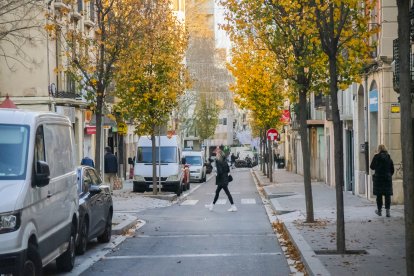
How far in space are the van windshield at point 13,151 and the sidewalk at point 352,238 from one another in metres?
4.13

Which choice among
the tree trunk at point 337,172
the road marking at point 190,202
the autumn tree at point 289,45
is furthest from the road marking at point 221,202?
the tree trunk at point 337,172

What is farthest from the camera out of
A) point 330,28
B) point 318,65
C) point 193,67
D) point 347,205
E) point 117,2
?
point 193,67

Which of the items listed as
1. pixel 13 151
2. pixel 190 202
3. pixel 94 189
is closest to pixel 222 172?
pixel 190 202

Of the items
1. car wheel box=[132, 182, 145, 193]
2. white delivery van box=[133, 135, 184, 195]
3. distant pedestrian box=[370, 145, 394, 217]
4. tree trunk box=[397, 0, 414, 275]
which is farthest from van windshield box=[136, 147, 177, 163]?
tree trunk box=[397, 0, 414, 275]

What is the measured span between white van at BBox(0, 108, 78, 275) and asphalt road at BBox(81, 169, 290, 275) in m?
1.45

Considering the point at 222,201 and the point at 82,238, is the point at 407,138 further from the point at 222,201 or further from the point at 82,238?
the point at 222,201

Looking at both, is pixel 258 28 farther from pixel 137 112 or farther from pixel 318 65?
pixel 137 112

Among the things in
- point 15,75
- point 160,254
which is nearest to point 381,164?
point 160,254

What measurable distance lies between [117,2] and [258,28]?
5500 mm

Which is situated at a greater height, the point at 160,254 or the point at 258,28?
the point at 258,28

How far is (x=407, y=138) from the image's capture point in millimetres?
8875

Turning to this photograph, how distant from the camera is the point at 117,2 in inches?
944

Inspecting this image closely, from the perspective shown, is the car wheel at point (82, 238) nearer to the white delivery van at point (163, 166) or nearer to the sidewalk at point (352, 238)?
the sidewalk at point (352, 238)

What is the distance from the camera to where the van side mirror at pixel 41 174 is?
401 inches
